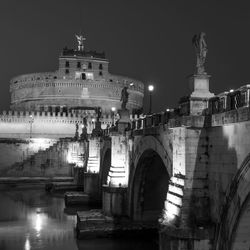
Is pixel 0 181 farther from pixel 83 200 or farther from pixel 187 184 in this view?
pixel 187 184

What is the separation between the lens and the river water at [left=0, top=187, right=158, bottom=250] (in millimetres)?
20984

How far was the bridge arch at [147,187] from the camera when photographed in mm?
Result: 21594

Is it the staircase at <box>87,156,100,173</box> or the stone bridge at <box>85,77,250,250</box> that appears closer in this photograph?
the stone bridge at <box>85,77,250,250</box>

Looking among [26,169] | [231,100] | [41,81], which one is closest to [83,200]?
[26,169]

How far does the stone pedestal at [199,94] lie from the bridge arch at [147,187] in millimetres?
8163

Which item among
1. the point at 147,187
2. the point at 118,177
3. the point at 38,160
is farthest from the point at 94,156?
the point at 38,160

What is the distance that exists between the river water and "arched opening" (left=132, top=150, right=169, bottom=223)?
168 centimetres

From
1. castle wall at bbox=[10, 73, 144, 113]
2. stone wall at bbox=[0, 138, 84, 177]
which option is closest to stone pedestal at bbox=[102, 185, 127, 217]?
stone wall at bbox=[0, 138, 84, 177]

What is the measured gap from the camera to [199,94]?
12.9 metres

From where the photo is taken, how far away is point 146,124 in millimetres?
19703

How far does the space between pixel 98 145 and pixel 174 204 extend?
22049 millimetres

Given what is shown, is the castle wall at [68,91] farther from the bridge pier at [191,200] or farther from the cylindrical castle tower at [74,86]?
the bridge pier at [191,200]

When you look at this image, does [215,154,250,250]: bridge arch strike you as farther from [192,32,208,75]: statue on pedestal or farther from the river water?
the river water

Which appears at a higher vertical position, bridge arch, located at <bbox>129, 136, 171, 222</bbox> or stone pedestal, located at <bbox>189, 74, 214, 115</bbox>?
stone pedestal, located at <bbox>189, 74, 214, 115</bbox>
